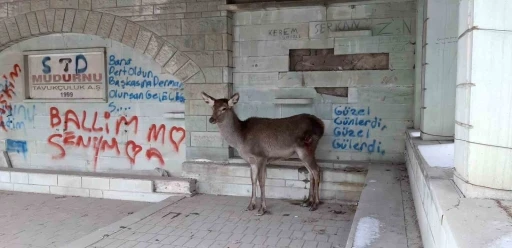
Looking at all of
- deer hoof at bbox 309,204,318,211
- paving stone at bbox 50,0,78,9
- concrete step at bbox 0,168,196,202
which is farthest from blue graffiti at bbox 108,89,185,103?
deer hoof at bbox 309,204,318,211

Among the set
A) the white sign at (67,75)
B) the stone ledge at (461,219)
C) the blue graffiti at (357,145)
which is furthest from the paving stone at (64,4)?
the stone ledge at (461,219)

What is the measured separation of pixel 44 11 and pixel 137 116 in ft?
8.60

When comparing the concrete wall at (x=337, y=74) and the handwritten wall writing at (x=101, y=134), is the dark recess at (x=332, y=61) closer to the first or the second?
the concrete wall at (x=337, y=74)

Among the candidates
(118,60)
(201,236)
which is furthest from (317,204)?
(118,60)

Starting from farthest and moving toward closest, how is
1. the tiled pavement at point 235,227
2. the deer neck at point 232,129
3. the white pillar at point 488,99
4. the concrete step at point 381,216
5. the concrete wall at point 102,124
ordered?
the concrete wall at point 102,124
the deer neck at point 232,129
the tiled pavement at point 235,227
the concrete step at point 381,216
the white pillar at point 488,99

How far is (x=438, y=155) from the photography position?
3.29 m

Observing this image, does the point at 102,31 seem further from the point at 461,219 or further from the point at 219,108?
the point at 461,219

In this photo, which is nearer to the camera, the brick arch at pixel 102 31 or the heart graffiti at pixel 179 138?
the brick arch at pixel 102 31

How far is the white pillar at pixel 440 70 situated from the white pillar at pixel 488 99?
227cm

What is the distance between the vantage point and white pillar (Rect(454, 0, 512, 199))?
6.35 ft

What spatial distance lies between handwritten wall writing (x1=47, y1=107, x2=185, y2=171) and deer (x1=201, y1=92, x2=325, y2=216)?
5.91 feet

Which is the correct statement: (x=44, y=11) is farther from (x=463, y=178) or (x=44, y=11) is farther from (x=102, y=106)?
(x=463, y=178)

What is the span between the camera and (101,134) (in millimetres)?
7480

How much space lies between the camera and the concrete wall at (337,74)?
231 inches
